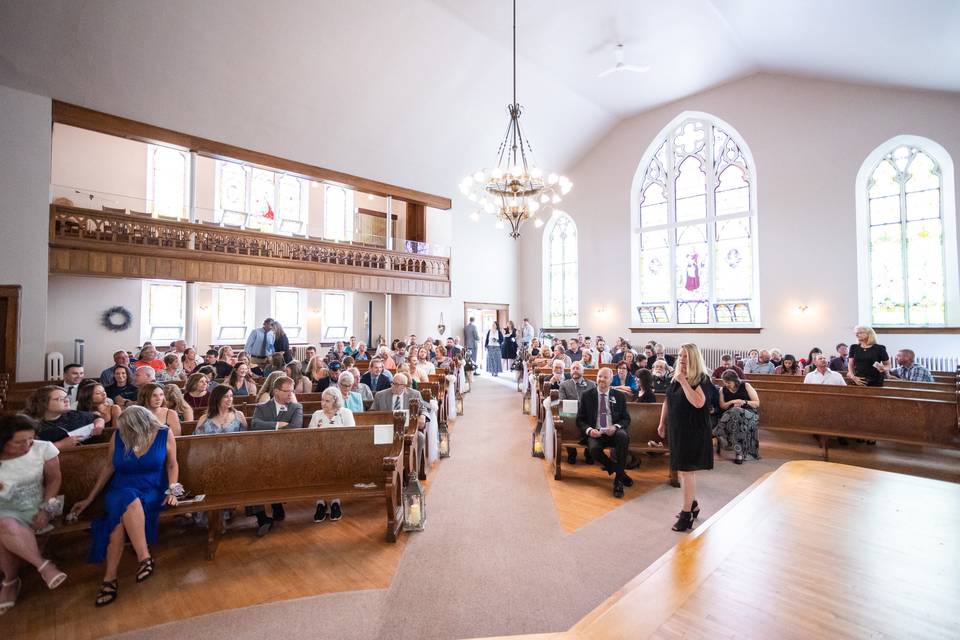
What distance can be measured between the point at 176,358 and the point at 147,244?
134 inches

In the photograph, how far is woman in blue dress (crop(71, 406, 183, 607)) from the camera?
2.55 m

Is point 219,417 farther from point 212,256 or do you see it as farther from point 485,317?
point 485,317

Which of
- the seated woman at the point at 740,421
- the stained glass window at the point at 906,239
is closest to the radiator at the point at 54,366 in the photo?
the seated woman at the point at 740,421

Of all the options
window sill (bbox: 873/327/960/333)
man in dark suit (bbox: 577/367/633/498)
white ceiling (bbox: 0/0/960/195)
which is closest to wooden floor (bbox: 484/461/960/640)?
man in dark suit (bbox: 577/367/633/498)

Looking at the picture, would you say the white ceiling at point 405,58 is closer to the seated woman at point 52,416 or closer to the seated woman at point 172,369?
the seated woman at point 172,369

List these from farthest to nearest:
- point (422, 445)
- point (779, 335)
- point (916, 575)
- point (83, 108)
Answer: point (779, 335) → point (83, 108) → point (422, 445) → point (916, 575)

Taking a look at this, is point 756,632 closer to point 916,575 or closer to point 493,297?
point 916,575

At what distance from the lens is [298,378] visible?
18.1 ft

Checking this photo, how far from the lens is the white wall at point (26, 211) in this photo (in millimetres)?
6633

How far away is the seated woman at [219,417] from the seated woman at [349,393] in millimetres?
944

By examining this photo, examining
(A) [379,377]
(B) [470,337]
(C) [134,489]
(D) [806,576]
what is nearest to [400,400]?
(A) [379,377]

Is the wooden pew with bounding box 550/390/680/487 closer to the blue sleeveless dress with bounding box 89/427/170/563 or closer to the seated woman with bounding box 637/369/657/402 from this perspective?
the seated woman with bounding box 637/369/657/402

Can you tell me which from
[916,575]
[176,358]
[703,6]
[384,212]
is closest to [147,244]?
[176,358]

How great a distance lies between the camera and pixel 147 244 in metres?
8.00
